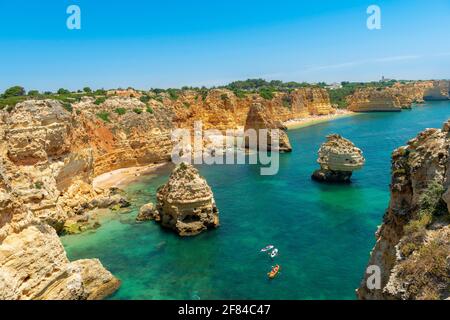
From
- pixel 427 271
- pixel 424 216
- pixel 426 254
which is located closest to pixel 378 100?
pixel 424 216

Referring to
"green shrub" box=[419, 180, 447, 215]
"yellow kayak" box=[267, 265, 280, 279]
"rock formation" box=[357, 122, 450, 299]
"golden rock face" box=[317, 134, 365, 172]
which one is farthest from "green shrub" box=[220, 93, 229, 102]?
"green shrub" box=[419, 180, 447, 215]

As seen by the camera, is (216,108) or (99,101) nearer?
(99,101)

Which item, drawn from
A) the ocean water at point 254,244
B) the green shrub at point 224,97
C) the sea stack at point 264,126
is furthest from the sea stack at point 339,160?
the green shrub at point 224,97

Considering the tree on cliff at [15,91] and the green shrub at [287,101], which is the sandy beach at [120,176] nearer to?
the tree on cliff at [15,91]

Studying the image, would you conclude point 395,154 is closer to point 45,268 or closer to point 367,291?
point 367,291

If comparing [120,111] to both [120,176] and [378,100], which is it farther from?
[378,100]
